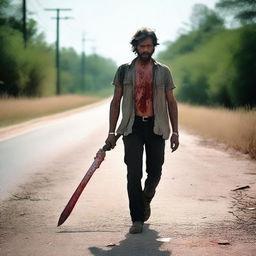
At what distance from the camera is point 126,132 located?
16.2 feet

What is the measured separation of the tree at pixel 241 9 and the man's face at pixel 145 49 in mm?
22783

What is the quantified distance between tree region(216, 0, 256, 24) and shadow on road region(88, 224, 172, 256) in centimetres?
2348

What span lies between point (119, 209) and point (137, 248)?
62.5 inches

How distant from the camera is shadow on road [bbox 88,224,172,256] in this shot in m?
4.19

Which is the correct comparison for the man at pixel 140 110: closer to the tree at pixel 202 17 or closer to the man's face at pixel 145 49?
the man's face at pixel 145 49

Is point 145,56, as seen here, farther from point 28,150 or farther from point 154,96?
point 28,150

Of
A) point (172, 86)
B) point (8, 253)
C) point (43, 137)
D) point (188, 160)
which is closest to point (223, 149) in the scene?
point (188, 160)

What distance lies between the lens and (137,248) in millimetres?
4336

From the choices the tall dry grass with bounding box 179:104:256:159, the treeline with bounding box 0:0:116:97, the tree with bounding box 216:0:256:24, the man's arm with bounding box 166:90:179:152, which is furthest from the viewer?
the treeline with bounding box 0:0:116:97

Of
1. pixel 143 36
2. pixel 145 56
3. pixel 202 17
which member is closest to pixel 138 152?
pixel 145 56

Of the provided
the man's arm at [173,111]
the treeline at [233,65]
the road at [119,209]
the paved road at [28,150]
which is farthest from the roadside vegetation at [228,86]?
the man's arm at [173,111]

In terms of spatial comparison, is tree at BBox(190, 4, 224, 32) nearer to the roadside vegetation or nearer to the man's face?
the roadside vegetation

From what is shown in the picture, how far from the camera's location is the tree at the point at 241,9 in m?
26.4

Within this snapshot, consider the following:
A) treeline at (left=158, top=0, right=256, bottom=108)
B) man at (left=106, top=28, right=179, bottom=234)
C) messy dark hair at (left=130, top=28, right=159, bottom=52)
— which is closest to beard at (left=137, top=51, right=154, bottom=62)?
man at (left=106, top=28, right=179, bottom=234)
